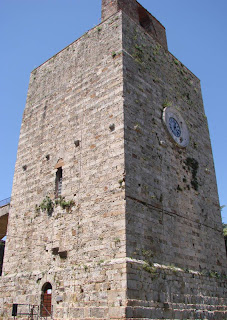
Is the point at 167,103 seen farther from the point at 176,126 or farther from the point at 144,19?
the point at 144,19

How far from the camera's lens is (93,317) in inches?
337

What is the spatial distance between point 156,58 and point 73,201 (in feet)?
23.0

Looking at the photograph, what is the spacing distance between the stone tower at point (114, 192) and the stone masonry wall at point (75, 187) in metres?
0.04

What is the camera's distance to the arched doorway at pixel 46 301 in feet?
32.6

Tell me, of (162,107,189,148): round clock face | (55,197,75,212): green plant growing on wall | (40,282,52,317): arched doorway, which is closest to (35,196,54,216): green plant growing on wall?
(55,197,75,212): green plant growing on wall

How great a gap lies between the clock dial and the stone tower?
0.06 meters

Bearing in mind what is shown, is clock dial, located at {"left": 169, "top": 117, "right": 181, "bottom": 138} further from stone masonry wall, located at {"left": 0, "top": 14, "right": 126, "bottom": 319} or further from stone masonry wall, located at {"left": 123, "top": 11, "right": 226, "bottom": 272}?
stone masonry wall, located at {"left": 0, "top": 14, "right": 126, "bottom": 319}

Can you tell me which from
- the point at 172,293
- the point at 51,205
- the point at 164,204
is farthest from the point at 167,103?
the point at 172,293

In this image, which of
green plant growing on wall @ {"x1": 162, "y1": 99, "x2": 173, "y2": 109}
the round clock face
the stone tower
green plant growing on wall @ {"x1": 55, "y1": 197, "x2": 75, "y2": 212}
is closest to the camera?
the stone tower

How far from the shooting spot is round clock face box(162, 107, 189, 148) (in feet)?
40.8

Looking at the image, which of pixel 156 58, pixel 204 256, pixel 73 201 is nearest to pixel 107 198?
pixel 73 201

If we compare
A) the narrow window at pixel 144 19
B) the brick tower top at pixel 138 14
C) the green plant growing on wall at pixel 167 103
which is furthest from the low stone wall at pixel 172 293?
the narrow window at pixel 144 19

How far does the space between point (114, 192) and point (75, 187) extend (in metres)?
1.76

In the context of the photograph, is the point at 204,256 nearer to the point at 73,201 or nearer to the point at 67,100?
the point at 73,201
